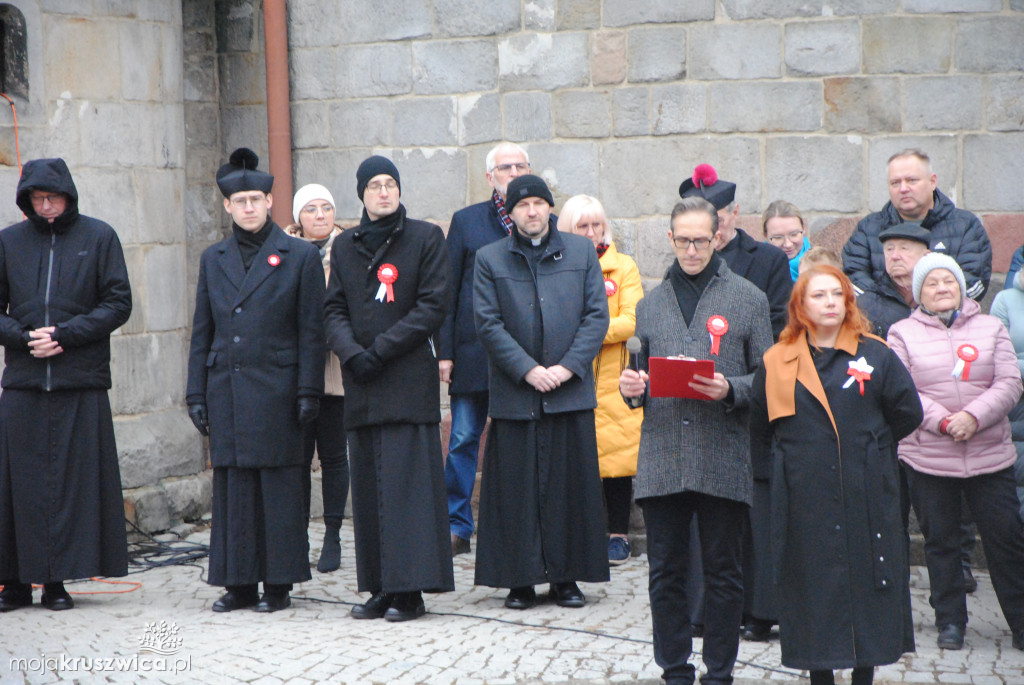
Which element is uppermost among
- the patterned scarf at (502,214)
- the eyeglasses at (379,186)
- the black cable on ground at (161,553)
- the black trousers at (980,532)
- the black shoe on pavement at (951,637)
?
the eyeglasses at (379,186)

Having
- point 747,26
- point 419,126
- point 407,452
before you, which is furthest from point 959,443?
point 419,126

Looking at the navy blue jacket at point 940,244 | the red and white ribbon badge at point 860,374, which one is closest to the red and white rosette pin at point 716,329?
the red and white ribbon badge at point 860,374

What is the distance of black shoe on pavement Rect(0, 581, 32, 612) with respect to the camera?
20.5ft

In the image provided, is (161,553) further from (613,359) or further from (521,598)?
(613,359)

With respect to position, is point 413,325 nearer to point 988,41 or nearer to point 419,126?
point 419,126

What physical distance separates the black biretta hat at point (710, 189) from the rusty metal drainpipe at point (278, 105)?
3388mm

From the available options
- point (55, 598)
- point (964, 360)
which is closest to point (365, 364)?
point (55, 598)

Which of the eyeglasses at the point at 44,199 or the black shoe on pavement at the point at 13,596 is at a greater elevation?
the eyeglasses at the point at 44,199

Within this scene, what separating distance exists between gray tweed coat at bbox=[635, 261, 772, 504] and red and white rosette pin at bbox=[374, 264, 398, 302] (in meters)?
1.45

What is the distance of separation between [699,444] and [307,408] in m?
2.17

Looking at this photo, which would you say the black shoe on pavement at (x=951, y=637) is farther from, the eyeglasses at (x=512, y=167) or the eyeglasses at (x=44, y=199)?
the eyeglasses at (x=44, y=199)

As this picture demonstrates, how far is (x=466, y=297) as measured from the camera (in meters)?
6.98

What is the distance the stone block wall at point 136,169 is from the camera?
7523 mm
